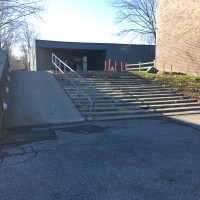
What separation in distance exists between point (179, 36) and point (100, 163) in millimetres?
17045

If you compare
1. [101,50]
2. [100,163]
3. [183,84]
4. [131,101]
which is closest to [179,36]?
[183,84]

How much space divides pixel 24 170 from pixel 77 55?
31.8 metres

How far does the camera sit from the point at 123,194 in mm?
2820

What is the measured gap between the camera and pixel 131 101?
9.43 meters

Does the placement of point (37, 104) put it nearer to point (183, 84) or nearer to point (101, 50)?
point (183, 84)

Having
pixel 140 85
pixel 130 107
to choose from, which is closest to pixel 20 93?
pixel 130 107

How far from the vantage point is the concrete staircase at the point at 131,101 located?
8.24m

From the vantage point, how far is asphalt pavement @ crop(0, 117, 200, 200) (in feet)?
9.46

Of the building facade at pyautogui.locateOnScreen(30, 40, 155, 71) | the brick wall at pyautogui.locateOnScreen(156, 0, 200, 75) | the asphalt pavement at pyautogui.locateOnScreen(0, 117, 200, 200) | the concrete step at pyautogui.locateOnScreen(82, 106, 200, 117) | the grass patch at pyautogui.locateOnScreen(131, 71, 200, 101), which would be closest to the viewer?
the asphalt pavement at pyautogui.locateOnScreen(0, 117, 200, 200)

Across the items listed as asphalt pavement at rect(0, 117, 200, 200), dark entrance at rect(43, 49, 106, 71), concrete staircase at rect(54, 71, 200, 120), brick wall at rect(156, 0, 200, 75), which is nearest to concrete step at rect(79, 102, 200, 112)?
concrete staircase at rect(54, 71, 200, 120)

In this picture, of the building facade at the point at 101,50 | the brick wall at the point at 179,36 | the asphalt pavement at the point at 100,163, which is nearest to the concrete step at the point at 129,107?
the asphalt pavement at the point at 100,163

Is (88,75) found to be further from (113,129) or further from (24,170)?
(24,170)

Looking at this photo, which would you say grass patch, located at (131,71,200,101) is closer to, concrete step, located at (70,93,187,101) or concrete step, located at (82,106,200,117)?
concrete step, located at (70,93,187,101)

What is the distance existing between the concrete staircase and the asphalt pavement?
1954 mm
